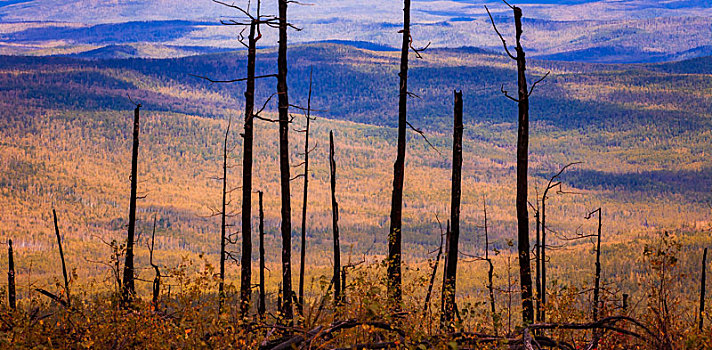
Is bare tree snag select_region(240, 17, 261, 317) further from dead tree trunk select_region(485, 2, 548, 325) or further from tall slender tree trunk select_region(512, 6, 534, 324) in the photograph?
tall slender tree trunk select_region(512, 6, 534, 324)

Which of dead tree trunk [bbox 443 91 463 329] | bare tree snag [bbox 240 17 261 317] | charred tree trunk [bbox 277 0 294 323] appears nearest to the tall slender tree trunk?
dead tree trunk [bbox 443 91 463 329]

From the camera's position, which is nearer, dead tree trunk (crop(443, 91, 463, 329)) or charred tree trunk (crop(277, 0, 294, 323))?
dead tree trunk (crop(443, 91, 463, 329))

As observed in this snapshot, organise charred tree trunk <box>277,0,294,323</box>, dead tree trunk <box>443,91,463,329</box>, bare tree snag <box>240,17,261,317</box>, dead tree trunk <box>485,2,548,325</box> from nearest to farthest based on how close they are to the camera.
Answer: dead tree trunk <box>485,2,548,325</box> < dead tree trunk <box>443,91,463,329</box> < charred tree trunk <box>277,0,294,323</box> < bare tree snag <box>240,17,261,317</box>

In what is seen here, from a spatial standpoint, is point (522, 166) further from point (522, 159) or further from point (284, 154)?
point (284, 154)

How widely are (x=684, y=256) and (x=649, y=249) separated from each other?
439ft

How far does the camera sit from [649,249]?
49.9 ft

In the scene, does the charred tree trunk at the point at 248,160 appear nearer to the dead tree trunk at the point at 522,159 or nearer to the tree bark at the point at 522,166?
the dead tree trunk at the point at 522,159

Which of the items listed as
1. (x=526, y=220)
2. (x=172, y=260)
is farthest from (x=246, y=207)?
(x=172, y=260)

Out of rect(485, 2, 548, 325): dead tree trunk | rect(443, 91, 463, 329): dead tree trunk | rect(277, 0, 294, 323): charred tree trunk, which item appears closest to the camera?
rect(485, 2, 548, 325): dead tree trunk

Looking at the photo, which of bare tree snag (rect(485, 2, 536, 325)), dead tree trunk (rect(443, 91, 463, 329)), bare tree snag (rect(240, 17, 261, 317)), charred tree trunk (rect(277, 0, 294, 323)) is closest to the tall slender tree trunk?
bare tree snag (rect(485, 2, 536, 325))

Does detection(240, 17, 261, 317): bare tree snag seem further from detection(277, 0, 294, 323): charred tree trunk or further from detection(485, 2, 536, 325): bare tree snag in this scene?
detection(485, 2, 536, 325): bare tree snag

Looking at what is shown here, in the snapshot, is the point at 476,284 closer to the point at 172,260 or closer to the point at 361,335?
the point at 172,260

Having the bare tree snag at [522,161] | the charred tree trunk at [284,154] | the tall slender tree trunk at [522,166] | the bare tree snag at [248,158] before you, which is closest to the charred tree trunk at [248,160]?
the bare tree snag at [248,158]

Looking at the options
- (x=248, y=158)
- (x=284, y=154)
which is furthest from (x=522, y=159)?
(x=248, y=158)
